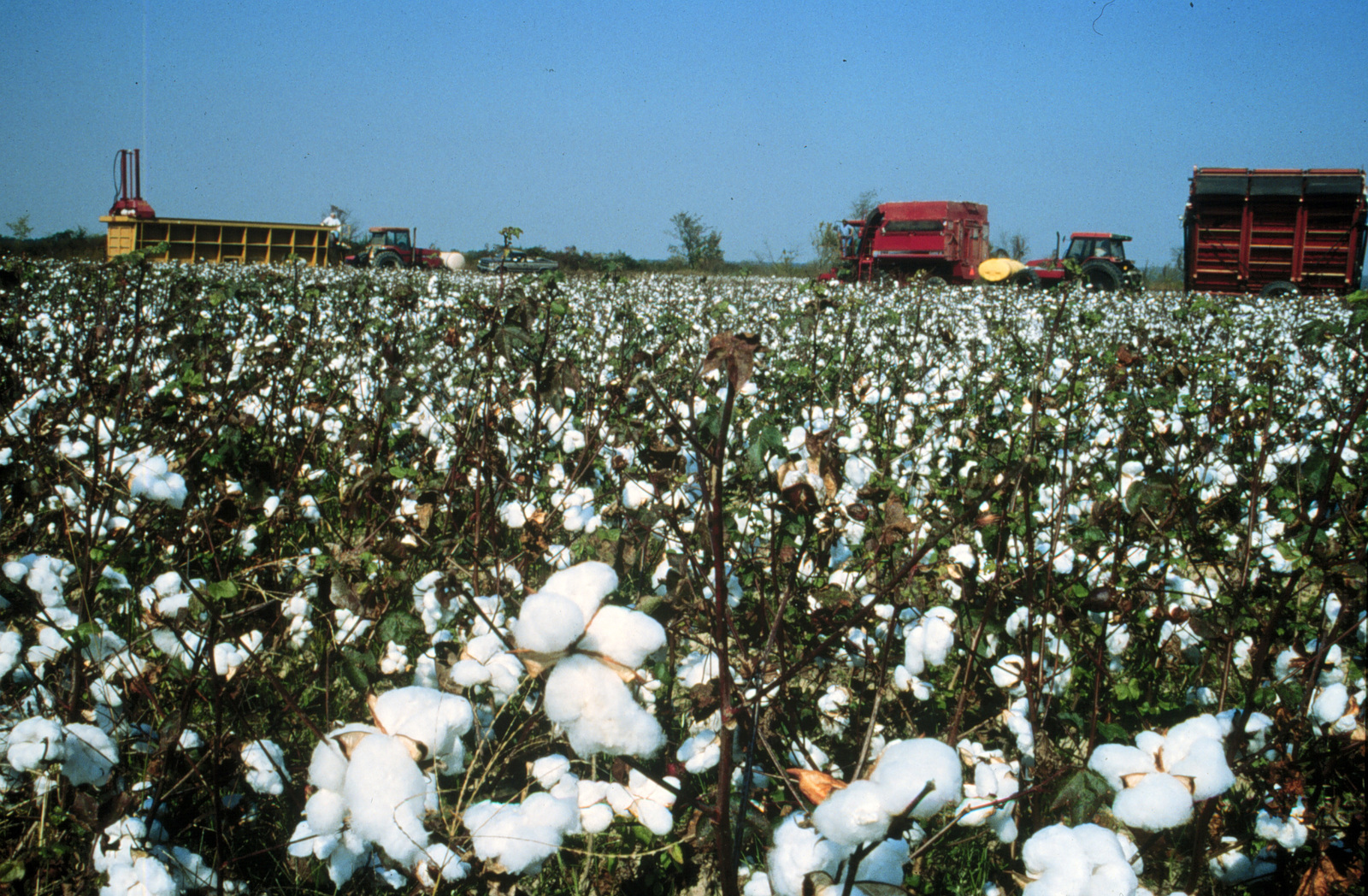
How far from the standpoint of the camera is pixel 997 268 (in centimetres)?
2036

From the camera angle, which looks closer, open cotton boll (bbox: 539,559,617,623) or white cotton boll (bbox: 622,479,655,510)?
open cotton boll (bbox: 539,559,617,623)

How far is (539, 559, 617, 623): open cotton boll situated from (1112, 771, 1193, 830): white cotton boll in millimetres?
527

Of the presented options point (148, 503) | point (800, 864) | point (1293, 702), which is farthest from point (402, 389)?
point (1293, 702)

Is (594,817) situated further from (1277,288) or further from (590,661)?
(1277,288)

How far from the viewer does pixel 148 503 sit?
79.8 inches

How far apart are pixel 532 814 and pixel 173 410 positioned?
101 inches

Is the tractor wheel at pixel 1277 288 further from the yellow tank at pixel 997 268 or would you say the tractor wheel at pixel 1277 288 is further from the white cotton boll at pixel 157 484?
the white cotton boll at pixel 157 484

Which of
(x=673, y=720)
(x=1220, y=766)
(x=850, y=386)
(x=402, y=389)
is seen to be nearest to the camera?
(x=1220, y=766)

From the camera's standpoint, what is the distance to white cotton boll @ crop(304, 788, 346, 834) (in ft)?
2.68

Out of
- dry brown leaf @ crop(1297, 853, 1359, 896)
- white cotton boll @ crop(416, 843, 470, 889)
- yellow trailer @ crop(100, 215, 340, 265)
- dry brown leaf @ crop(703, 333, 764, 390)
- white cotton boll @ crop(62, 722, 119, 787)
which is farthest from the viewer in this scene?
yellow trailer @ crop(100, 215, 340, 265)

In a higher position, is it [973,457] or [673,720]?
[973,457]

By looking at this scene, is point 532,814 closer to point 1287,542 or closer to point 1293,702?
point 1293,702

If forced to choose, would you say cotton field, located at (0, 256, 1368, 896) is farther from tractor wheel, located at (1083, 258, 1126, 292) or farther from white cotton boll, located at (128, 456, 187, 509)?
tractor wheel, located at (1083, 258, 1126, 292)

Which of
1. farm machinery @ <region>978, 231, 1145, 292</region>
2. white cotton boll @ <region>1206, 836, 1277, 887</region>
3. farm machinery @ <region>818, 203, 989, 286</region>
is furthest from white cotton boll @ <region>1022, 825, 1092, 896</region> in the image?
farm machinery @ <region>818, 203, 989, 286</region>
